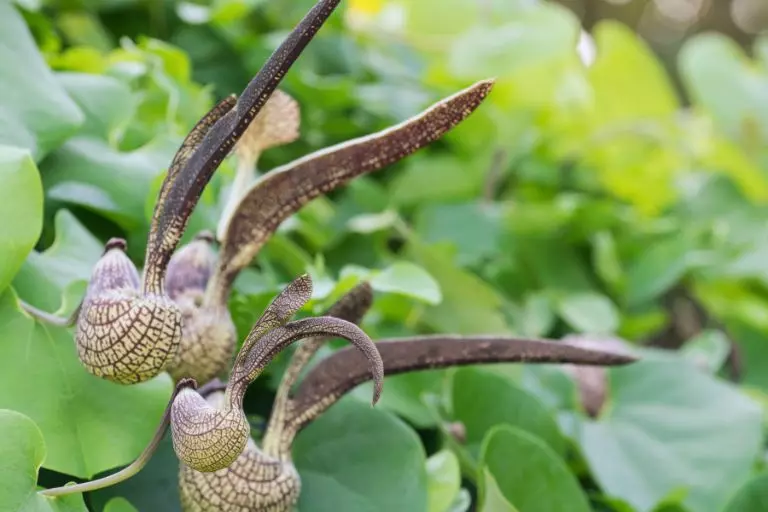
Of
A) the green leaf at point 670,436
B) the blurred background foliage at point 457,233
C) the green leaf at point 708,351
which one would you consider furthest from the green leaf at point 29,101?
the green leaf at point 708,351

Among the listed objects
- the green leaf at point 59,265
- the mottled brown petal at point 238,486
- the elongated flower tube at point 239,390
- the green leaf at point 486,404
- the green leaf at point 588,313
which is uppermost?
the elongated flower tube at point 239,390

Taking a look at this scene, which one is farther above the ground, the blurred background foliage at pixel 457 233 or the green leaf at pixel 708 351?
the blurred background foliage at pixel 457 233

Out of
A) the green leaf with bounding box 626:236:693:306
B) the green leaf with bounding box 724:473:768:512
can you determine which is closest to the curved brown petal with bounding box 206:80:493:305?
the green leaf with bounding box 724:473:768:512

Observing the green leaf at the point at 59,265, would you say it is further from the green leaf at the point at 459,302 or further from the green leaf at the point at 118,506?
the green leaf at the point at 459,302

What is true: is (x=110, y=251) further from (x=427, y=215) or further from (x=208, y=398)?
(x=427, y=215)

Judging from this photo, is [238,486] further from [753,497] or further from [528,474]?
[753,497]

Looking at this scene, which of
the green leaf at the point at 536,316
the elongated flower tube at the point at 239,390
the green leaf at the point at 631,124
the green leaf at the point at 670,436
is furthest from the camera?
the green leaf at the point at 631,124

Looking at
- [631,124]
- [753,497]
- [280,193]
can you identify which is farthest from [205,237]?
[631,124]

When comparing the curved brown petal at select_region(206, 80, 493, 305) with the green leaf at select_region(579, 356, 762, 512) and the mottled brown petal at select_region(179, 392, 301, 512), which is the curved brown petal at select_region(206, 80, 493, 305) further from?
the green leaf at select_region(579, 356, 762, 512)
